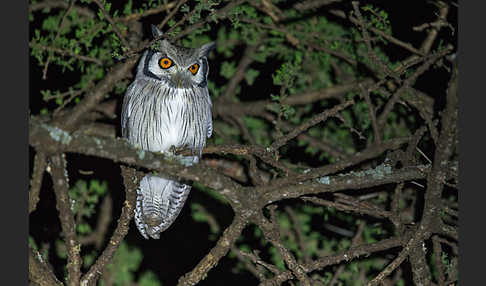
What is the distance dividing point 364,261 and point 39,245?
6.50 feet

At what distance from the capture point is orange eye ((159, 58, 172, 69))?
229 centimetres

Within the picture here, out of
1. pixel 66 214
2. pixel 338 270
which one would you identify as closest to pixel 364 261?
pixel 338 270

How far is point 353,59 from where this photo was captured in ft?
9.55

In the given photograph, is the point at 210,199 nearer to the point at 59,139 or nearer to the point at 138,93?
the point at 138,93

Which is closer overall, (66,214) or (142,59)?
(66,214)

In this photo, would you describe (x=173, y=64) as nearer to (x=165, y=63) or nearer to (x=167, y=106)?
(x=165, y=63)

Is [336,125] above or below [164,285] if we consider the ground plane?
above

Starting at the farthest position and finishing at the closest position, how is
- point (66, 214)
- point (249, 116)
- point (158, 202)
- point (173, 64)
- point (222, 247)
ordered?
point (249, 116) < point (158, 202) < point (173, 64) < point (222, 247) < point (66, 214)

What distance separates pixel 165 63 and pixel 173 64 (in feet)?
0.13

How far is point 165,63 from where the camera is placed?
229cm

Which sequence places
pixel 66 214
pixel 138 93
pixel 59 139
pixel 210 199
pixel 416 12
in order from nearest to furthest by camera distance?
pixel 59 139 → pixel 66 214 → pixel 138 93 → pixel 416 12 → pixel 210 199

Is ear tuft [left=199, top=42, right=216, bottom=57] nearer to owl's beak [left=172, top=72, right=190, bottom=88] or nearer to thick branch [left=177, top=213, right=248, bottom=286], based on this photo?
owl's beak [left=172, top=72, right=190, bottom=88]

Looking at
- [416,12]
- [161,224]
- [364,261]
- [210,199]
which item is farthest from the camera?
[210,199]

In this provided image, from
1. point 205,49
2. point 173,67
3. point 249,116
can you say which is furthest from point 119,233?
point 249,116
